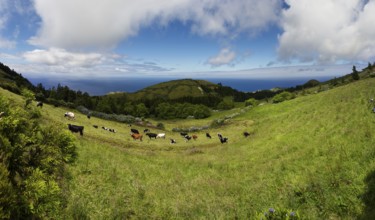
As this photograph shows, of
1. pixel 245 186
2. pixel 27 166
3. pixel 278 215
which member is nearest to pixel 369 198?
pixel 278 215

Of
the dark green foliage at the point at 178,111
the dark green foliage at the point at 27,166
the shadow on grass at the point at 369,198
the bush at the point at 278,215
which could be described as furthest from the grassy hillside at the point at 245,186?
the dark green foliage at the point at 178,111

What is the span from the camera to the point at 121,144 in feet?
134

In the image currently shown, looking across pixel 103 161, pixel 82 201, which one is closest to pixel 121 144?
pixel 103 161

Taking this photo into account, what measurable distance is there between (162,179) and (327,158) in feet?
37.7

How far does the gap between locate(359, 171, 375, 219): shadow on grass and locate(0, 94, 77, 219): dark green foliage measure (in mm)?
10356

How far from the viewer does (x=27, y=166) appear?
961 centimetres

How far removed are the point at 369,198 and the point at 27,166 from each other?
43.0 feet

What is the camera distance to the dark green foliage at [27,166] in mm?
7646

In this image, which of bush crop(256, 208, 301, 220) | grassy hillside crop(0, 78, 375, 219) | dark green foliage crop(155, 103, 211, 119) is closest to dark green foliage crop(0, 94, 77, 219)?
grassy hillside crop(0, 78, 375, 219)

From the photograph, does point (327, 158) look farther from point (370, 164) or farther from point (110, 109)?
point (110, 109)

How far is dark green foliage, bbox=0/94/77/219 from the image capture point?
765cm

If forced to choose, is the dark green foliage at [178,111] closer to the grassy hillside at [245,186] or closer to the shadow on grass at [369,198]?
the grassy hillside at [245,186]

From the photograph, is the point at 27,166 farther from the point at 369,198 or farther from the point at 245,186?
the point at 369,198

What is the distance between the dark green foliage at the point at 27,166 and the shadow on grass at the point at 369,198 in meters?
10.4
